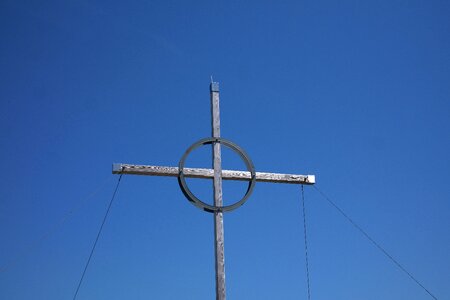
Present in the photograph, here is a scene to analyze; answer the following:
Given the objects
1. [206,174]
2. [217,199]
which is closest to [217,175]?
[206,174]

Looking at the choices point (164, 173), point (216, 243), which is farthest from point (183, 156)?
point (216, 243)

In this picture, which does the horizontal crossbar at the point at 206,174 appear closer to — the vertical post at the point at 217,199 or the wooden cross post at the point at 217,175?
the wooden cross post at the point at 217,175

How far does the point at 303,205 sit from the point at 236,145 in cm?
199

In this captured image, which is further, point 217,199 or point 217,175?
point 217,175

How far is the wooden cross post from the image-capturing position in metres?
9.14

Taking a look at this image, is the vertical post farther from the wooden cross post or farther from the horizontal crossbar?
the horizontal crossbar

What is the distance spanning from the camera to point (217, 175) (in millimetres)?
9812

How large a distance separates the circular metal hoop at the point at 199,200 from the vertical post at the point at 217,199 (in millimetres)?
108

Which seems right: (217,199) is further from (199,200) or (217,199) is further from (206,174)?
(206,174)

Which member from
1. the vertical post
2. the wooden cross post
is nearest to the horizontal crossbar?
the wooden cross post

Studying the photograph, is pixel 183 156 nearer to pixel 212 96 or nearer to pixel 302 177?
pixel 212 96

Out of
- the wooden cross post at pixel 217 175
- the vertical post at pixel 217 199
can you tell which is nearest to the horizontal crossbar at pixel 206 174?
the wooden cross post at pixel 217 175

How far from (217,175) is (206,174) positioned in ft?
0.68

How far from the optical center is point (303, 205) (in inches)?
431
